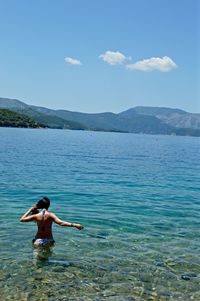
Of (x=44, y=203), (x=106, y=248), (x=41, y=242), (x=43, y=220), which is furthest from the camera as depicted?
(x=106, y=248)

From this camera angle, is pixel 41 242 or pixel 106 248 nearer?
pixel 41 242

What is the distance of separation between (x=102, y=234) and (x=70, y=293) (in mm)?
6824

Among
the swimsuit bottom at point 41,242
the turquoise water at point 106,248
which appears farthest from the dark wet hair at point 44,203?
the turquoise water at point 106,248

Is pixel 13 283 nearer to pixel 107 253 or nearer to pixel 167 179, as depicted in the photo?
pixel 107 253

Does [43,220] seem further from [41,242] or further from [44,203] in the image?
[41,242]

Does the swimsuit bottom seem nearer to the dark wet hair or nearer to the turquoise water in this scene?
the turquoise water

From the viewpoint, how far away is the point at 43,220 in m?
14.1

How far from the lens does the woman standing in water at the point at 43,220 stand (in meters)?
13.8

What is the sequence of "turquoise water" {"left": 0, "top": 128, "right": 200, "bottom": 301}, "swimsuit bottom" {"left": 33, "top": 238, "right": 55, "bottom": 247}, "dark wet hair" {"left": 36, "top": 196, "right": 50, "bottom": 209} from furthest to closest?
"swimsuit bottom" {"left": 33, "top": 238, "right": 55, "bottom": 247} < "dark wet hair" {"left": 36, "top": 196, "right": 50, "bottom": 209} < "turquoise water" {"left": 0, "top": 128, "right": 200, "bottom": 301}

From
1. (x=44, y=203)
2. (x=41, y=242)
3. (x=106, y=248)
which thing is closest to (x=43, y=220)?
(x=44, y=203)

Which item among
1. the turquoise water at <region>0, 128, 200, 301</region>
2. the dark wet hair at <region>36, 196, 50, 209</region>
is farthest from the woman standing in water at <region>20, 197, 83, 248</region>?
the turquoise water at <region>0, 128, 200, 301</region>

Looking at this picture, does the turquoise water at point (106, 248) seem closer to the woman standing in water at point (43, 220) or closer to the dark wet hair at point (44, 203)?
the woman standing in water at point (43, 220)

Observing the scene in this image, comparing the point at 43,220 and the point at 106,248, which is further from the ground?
the point at 43,220

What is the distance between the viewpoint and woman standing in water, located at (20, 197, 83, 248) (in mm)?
13844
